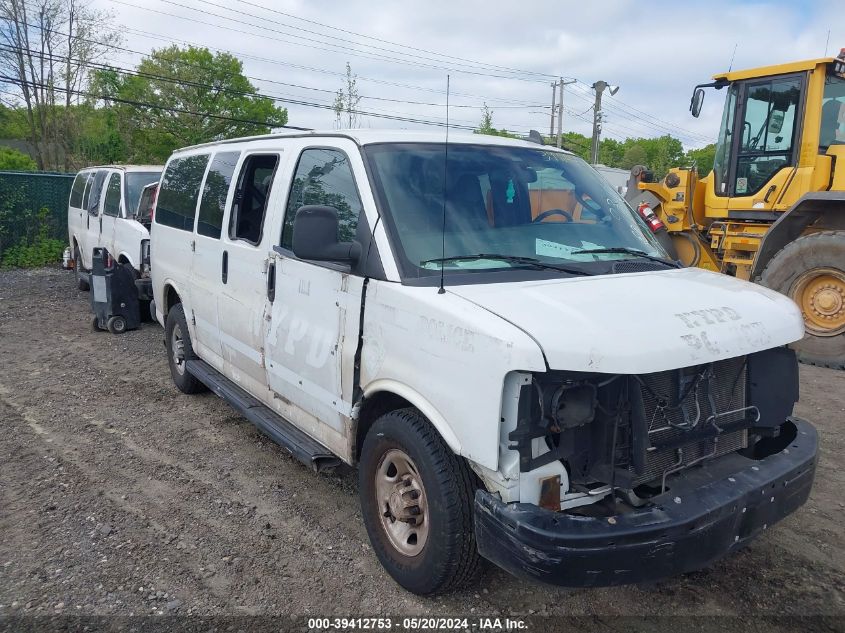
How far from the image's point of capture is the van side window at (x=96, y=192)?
1073 centimetres

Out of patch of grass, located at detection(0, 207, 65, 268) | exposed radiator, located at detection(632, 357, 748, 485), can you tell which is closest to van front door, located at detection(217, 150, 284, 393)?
exposed radiator, located at detection(632, 357, 748, 485)

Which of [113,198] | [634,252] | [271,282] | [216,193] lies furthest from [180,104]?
[634,252]

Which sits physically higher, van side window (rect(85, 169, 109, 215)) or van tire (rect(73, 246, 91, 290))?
van side window (rect(85, 169, 109, 215))

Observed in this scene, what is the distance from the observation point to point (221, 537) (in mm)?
3795

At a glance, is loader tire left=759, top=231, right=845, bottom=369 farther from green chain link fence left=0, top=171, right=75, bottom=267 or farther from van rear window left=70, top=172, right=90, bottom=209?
green chain link fence left=0, top=171, right=75, bottom=267

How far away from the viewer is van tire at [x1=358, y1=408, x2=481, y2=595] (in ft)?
9.32

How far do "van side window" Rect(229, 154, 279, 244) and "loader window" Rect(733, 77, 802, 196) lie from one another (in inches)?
275

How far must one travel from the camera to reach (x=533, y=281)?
10.2 ft

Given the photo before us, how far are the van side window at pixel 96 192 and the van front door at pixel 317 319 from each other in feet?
26.2

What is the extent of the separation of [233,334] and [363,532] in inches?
70.1

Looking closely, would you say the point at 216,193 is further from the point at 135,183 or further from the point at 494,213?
the point at 135,183

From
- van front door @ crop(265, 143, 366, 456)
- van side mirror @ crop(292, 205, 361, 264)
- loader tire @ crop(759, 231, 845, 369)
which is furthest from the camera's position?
loader tire @ crop(759, 231, 845, 369)

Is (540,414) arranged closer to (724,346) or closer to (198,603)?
(724,346)

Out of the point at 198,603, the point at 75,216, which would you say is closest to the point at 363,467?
the point at 198,603
